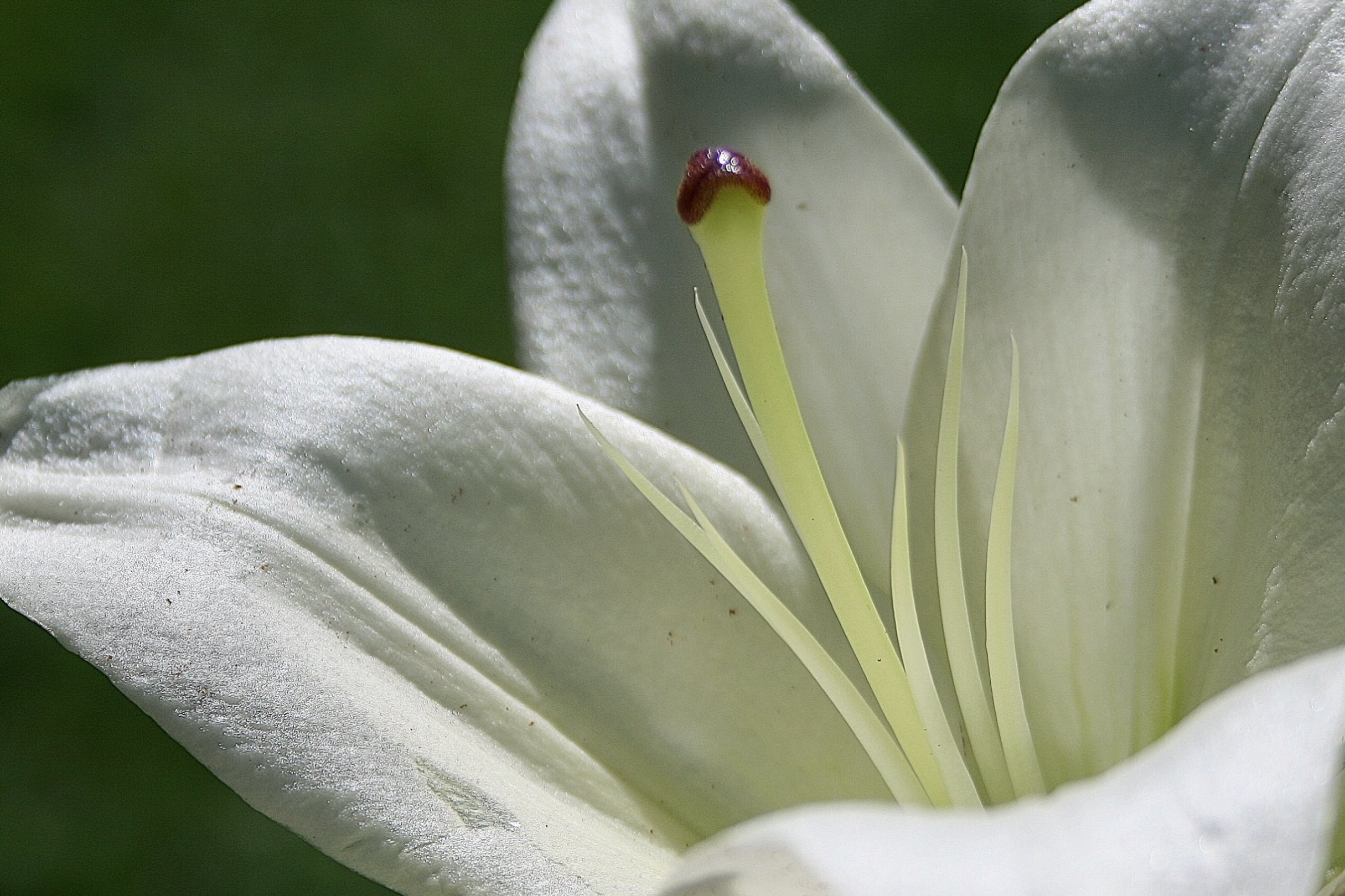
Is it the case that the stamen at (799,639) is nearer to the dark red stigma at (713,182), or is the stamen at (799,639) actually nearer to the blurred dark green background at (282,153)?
the dark red stigma at (713,182)

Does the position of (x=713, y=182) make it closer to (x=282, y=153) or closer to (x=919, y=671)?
(x=919, y=671)

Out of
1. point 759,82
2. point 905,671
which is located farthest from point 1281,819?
point 759,82

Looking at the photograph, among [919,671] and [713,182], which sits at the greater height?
[713,182]

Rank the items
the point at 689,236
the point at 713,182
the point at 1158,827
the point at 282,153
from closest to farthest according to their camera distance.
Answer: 1. the point at 1158,827
2. the point at 713,182
3. the point at 689,236
4. the point at 282,153

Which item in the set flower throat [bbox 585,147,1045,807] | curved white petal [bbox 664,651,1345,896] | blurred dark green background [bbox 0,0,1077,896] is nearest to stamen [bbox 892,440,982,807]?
flower throat [bbox 585,147,1045,807]

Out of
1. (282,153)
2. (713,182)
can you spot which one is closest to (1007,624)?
(713,182)

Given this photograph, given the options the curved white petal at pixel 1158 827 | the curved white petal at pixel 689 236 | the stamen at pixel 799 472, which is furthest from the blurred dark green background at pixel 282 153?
the curved white petal at pixel 1158 827

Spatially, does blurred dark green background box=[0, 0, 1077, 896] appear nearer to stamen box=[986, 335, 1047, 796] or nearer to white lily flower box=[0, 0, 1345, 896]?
white lily flower box=[0, 0, 1345, 896]

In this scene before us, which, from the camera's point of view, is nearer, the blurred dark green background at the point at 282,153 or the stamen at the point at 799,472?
the stamen at the point at 799,472

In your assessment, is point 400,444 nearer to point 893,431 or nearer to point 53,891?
point 893,431
